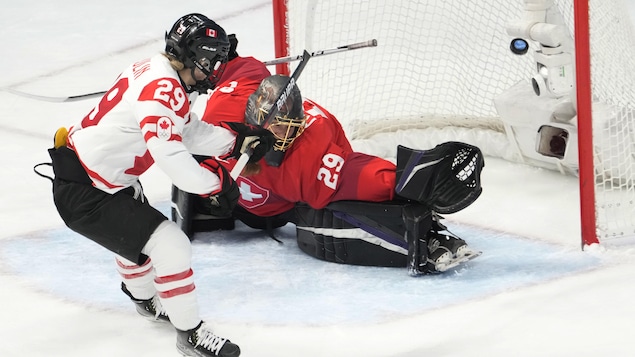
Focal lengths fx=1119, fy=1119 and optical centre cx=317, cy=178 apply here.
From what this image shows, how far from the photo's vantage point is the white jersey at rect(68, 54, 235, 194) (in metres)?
2.73

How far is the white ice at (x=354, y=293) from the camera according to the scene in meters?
2.97

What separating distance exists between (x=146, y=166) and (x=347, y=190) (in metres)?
0.79

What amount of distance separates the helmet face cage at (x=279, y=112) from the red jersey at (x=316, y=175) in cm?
5

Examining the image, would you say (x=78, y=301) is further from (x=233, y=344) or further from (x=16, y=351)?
(x=233, y=344)

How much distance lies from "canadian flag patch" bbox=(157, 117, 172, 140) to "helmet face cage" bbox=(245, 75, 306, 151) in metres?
0.77

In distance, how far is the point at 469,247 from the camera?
12.0 ft

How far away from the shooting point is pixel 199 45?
112 inches

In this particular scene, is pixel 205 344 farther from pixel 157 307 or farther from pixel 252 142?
pixel 252 142

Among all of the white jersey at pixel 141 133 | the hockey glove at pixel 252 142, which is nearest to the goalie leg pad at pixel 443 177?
the hockey glove at pixel 252 142

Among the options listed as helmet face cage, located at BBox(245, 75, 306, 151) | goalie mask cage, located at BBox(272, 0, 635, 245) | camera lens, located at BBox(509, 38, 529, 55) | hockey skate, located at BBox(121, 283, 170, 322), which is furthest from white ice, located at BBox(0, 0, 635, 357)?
camera lens, located at BBox(509, 38, 529, 55)

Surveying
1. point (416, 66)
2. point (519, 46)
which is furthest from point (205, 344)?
point (416, 66)

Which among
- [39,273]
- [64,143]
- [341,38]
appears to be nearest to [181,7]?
[341,38]

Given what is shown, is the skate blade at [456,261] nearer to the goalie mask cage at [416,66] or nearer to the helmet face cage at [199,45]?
the goalie mask cage at [416,66]

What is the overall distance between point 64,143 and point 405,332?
1.04 m
